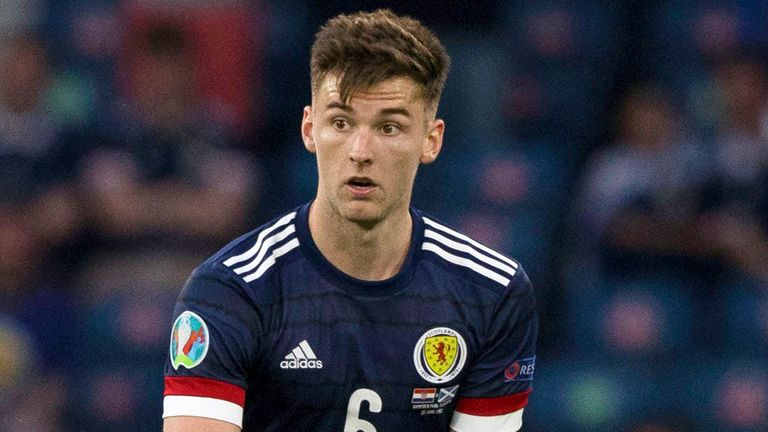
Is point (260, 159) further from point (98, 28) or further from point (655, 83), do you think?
point (655, 83)

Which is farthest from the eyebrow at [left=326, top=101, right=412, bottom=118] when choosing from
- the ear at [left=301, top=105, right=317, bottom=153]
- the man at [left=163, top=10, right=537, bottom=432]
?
the ear at [left=301, top=105, right=317, bottom=153]

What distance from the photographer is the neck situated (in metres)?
4.36

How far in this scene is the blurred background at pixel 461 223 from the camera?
7625 millimetres

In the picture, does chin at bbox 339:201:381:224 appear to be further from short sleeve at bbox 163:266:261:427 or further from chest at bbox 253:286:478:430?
short sleeve at bbox 163:266:261:427

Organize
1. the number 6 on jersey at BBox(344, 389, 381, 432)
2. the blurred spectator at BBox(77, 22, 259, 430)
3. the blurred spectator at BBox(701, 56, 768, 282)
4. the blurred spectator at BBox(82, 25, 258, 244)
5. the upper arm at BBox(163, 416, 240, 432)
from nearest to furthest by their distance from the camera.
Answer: the upper arm at BBox(163, 416, 240, 432), the number 6 on jersey at BBox(344, 389, 381, 432), the blurred spectator at BBox(77, 22, 259, 430), the blurred spectator at BBox(82, 25, 258, 244), the blurred spectator at BBox(701, 56, 768, 282)

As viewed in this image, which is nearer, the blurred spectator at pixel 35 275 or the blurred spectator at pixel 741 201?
the blurred spectator at pixel 35 275

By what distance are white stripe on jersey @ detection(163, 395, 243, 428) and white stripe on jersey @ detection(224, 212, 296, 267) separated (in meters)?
0.38

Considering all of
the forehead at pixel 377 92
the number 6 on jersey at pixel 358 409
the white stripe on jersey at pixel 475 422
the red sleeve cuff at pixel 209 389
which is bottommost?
the red sleeve cuff at pixel 209 389

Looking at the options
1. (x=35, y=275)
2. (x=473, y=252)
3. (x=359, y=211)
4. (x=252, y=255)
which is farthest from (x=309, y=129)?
(x=35, y=275)

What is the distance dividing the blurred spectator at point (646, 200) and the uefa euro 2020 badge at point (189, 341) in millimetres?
3962

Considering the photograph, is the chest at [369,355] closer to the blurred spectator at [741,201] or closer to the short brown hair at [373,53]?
the short brown hair at [373,53]

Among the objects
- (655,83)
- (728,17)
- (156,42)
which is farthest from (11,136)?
(728,17)

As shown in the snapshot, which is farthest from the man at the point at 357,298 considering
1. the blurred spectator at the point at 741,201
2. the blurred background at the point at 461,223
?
the blurred spectator at the point at 741,201

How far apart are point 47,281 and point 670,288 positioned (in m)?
3.12
